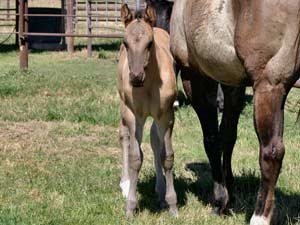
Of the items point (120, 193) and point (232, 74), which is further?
point (120, 193)

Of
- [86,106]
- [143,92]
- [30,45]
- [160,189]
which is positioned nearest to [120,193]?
[160,189]

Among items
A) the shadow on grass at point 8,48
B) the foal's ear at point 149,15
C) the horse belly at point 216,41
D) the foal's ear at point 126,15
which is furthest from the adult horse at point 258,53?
the shadow on grass at point 8,48

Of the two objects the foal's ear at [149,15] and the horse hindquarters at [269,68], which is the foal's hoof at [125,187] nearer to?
the foal's ear at [149,15]

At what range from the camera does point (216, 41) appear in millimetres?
4059

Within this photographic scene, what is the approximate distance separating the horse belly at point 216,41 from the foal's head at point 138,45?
29 cm

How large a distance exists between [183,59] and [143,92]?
0.39 m

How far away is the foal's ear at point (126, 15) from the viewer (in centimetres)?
461

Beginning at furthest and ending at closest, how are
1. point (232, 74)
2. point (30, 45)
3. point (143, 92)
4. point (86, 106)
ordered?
1. point (30, 45)
2. point (86, 106)
3. point (143, 92)
4. point (232, 74)

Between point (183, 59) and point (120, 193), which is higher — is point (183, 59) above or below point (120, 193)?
above

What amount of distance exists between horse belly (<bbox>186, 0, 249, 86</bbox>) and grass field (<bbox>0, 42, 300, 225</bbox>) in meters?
1.12

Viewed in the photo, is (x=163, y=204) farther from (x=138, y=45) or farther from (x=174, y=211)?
(x=138, y=45)

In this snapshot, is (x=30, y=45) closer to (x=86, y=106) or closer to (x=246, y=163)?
(x=86, y=106)

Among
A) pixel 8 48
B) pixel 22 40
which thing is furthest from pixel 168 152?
pixel 8 48

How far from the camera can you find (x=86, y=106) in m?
8.95
